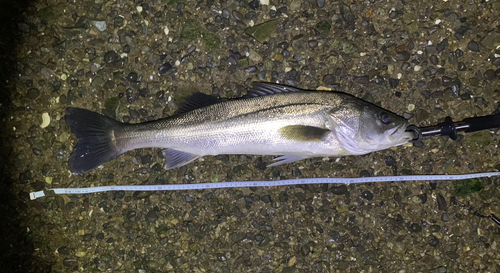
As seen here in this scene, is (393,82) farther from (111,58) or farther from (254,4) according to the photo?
(111,58)

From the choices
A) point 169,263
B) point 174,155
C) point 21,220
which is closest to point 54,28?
point 174,155

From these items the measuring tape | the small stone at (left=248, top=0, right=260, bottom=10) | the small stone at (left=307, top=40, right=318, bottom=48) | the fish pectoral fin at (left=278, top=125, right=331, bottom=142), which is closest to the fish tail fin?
the measuring tape

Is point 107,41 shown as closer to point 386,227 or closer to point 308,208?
point 308,208

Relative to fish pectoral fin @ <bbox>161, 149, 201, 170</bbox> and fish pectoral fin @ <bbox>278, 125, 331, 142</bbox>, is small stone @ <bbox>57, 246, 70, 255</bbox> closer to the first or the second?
Result: fish pectoral fin @ <bbox>161, 149, 201, 170</bbox>

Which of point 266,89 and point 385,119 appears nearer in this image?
point 385,119

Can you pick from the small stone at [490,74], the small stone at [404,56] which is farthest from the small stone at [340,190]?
the small stone at [490,74]

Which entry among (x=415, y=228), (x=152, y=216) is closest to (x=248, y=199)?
(x=152, y=216)

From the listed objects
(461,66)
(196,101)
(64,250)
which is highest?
(461,66)
